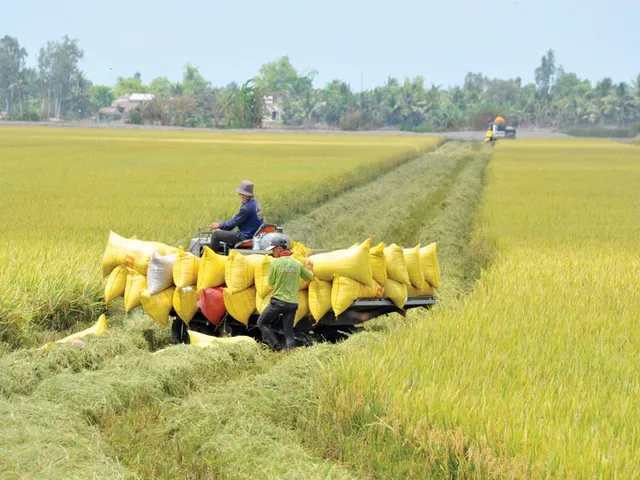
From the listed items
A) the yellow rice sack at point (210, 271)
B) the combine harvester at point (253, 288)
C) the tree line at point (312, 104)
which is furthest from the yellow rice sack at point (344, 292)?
the tree line at point (312, 104)

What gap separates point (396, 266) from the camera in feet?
28.2

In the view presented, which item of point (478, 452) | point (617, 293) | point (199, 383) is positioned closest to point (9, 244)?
point (199, 383)

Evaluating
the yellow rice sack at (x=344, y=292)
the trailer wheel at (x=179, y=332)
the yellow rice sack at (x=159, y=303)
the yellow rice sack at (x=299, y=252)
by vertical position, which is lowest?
the trailer wheel at (x=179, y=332)

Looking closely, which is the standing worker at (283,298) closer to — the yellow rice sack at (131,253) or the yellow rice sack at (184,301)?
the yellow rice sack at (184,301)

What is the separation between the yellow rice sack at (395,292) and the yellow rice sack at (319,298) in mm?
548

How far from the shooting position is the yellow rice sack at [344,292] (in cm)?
809

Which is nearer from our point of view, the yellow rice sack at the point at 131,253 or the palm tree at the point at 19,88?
the yellow rice sack at the point at 131,253

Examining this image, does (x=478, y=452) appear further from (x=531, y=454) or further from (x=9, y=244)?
(x=9, y=244)

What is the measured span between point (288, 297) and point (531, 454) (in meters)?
3.66

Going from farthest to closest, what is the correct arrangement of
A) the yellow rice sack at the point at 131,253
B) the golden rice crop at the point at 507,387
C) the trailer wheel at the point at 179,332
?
the yellow rice sack at the point at 131,253 < the trailer wheel at the point at 179,332 < the golden rice crop at the point at 507,387

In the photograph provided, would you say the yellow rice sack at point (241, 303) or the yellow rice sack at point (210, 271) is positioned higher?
the yellow rice sack at point (210, 271)

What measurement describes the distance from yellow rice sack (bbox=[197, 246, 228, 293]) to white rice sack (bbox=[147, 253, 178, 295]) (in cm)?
28

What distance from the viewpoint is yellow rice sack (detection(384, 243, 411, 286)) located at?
8602 mm

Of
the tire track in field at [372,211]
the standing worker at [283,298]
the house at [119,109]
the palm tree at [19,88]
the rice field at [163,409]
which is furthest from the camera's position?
the house at [119,109]
